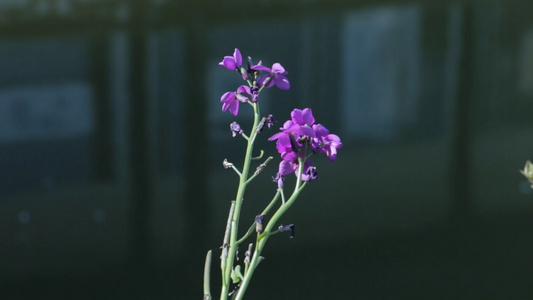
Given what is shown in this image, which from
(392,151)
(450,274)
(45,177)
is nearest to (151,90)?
(45,177)

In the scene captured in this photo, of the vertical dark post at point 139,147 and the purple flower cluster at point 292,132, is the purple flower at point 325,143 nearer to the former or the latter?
the purple flower cluster at point 292,132

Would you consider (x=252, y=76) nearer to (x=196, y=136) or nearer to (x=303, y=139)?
(x=303, y=139)

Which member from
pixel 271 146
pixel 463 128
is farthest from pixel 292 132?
pixel 463 128

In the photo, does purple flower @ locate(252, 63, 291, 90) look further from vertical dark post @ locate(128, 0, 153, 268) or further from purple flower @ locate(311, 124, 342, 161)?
vertical dark post @ locate(128, 0, 153, 268)

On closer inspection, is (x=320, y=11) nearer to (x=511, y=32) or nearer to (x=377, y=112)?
(x=377, y=112)

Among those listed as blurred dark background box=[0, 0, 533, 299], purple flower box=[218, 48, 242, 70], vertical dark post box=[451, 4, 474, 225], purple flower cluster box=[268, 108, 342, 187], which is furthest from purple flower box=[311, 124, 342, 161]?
vertical dark post box=[451, 4, 474, 225]

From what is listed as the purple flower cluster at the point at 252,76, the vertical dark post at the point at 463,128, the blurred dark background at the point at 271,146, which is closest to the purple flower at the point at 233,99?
the purple flower cluster at the point at 252,76
